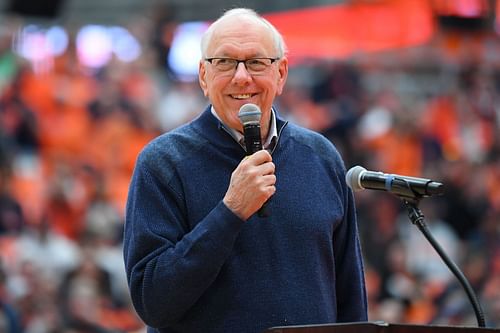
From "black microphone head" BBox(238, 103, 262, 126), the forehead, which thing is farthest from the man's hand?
the forehead

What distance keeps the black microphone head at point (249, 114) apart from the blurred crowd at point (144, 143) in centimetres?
482

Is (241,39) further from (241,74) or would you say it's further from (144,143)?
(144,143)

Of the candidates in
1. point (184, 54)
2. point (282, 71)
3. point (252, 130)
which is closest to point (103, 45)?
point (184, 54)

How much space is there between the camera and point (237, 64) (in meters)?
3.63

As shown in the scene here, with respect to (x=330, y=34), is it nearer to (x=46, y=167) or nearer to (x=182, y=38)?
(x=182, y=38)

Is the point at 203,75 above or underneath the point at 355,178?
above

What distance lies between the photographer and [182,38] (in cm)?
1335

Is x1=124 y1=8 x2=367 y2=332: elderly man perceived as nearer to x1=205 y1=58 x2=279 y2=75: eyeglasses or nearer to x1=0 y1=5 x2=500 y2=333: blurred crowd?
x1=205 y1=58 x2=279 y2=75: eyeglasses

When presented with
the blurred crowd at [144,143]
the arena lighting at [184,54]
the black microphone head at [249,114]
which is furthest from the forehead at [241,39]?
the arena lighting at [184,54]

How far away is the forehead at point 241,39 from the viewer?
11.9 ft

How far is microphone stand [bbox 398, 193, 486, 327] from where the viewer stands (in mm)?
3420

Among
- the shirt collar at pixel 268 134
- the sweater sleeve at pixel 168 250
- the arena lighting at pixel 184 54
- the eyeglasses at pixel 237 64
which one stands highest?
the eyeglasses at pixel 237 64

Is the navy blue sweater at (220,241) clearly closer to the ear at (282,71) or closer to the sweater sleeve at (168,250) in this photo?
the sweater sleeve at (168,250)

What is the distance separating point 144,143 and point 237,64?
24.3 feet
